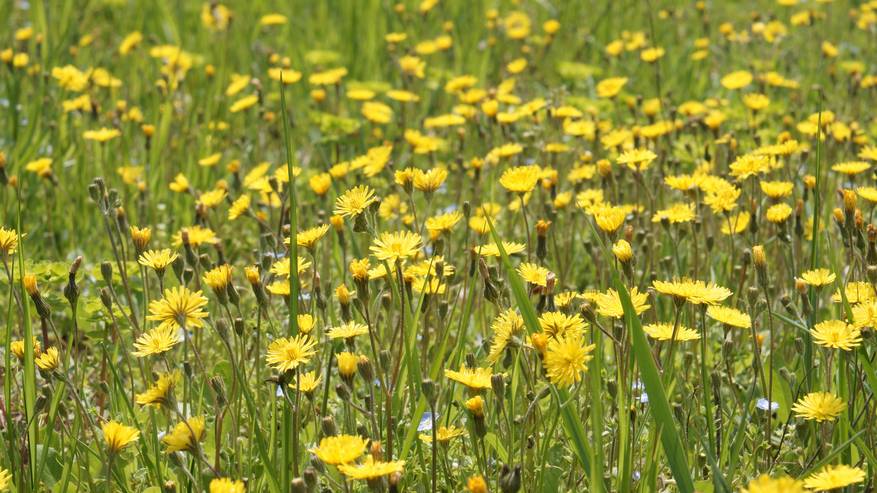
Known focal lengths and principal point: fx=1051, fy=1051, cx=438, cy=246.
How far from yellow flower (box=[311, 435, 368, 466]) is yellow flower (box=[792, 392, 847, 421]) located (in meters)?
0.81

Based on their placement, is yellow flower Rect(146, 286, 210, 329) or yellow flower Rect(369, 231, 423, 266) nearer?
yellow flower Rect(146, 286, 210, 329)

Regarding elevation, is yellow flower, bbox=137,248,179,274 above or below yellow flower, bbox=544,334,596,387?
above

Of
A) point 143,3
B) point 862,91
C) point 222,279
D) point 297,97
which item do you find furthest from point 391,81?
point 222,279

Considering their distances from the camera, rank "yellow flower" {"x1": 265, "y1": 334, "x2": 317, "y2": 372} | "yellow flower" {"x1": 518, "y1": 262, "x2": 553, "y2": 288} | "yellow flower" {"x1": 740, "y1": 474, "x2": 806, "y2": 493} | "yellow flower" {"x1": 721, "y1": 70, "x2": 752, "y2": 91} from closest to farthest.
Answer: "yellow flower" {"x1": 740, "y1": 474, "x2": 806, "y2": 493} < "yellow flower" {"x1": 265, "y1": 334, "x2": 317, "y2": 372} < "yellow flower" {"x1": 518, "y1": 262, "x2": 553, "y2": 288} < "yellow flower" {"x1": 721, "y1": 70, "x2": 752, "y2": 91}

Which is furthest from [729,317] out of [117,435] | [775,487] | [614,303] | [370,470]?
[117,435]

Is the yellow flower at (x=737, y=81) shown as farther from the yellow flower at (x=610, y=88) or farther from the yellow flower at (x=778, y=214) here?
the yellow flower at (x=778, y=214)

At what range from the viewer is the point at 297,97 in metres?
5.21

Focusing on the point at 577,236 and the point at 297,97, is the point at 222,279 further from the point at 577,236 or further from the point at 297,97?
the point at 297,97

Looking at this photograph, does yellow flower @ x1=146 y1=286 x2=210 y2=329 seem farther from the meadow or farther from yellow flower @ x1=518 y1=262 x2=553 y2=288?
yellow flower @ x1=518 y1=262 x2=553 y2=288

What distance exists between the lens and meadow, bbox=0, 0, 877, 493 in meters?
1.92

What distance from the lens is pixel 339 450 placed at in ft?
5.30

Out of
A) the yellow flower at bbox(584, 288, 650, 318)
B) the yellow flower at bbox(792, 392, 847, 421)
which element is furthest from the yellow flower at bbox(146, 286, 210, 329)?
the yellow flower at bbox(792, 392, 847, 421)

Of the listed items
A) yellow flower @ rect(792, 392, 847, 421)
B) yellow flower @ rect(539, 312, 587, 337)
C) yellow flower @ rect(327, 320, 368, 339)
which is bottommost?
yellow flower @ rect(792, 392, 847, 421)

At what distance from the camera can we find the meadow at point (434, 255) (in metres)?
1.92
